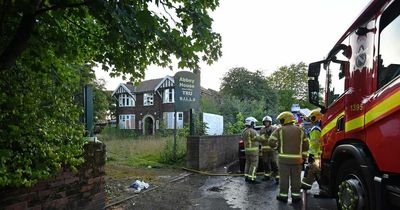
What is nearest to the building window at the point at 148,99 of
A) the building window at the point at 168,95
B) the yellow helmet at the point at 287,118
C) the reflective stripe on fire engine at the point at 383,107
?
the building window at the point at 168,95

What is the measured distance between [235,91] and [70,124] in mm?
38521

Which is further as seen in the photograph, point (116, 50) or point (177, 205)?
point (177, 205)

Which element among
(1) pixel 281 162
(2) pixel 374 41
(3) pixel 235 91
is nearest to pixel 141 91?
(3) pixel 235 91

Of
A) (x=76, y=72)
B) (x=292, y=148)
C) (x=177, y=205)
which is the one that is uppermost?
(x=76, y=72)

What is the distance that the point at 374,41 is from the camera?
461 cm

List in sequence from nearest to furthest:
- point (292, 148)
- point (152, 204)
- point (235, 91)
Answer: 1. point (152, 204)
2. point (292, 148)
3. point (235, 91)

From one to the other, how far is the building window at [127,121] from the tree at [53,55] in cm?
4611

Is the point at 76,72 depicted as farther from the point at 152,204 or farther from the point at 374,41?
the point at 374,41

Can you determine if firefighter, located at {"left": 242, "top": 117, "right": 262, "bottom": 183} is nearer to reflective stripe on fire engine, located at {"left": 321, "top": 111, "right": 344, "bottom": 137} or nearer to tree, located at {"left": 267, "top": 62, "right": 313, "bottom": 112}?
reflective stripe on fire engine, located at {"left": 321, "top": 111, "right": 344, "bottom": 137}

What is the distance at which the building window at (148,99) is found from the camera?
48250mm

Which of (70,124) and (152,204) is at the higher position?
(70,124)

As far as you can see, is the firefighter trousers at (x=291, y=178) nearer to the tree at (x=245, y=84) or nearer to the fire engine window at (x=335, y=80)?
the fire engine window at (x=335, y=80)

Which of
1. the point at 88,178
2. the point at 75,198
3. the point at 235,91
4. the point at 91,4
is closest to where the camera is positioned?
the point at 91,4

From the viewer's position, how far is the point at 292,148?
782cm
